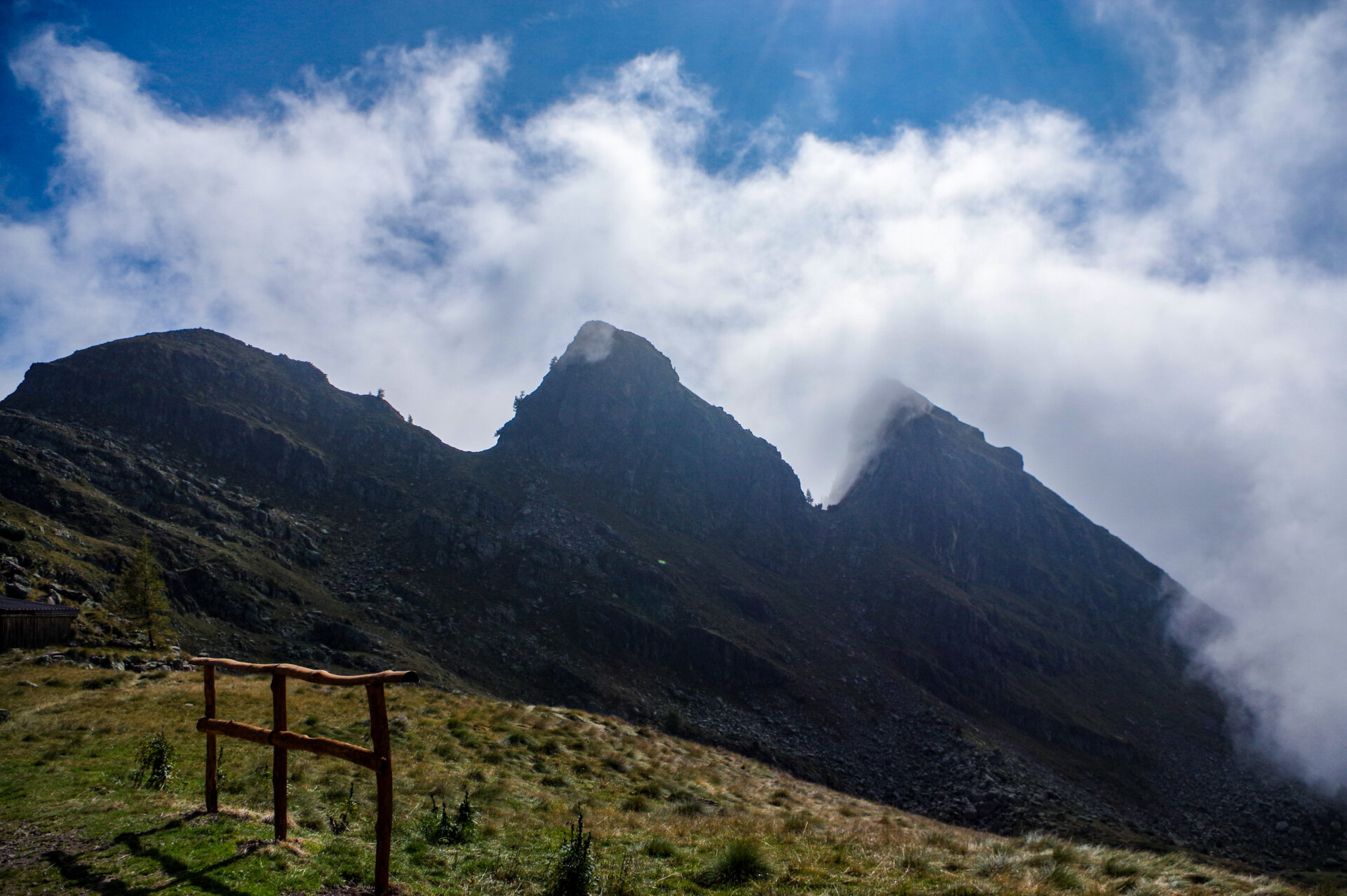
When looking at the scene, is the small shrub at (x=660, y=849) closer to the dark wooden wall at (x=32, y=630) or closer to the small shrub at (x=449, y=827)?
the small shrub at (x=449, y=827)

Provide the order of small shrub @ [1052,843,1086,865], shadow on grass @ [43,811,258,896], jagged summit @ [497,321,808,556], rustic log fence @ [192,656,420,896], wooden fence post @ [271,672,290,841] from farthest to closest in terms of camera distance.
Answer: jagged summit @ [497,321,808,556] < small shrub @ [1052,843,1086,865] < wooden fence post @ [271,672,290,841] < rustic log fence @ [192,656,420,896] < shadow on grass @ [43,811,258,896]

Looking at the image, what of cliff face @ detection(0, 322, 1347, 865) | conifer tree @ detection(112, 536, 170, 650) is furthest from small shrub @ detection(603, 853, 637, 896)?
cliff face @ detection(0, 322, 1347, 865)

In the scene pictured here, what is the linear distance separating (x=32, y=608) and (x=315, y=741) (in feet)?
116

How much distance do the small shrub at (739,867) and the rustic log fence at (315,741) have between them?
5.64 meters

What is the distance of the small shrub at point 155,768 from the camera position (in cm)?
1412

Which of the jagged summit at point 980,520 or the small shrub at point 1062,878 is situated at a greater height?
the jagged summit at point 980,520

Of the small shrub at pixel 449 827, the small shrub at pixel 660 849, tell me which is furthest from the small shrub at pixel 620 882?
the small shrub at pixel 449 827

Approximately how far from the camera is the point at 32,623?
3178 cm

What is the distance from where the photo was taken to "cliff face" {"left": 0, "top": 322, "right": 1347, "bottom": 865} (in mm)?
60406

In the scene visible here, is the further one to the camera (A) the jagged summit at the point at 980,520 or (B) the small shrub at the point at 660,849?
(A) the jagged summit at the point at 980,520

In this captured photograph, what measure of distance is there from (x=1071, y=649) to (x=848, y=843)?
112 metres

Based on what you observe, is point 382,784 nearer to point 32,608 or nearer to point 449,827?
point 449,827

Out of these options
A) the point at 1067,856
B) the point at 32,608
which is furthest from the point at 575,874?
the point at 32,608

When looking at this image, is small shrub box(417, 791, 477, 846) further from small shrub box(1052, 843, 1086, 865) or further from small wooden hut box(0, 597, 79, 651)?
small wooden hut box(0, 597, 79, 651)
